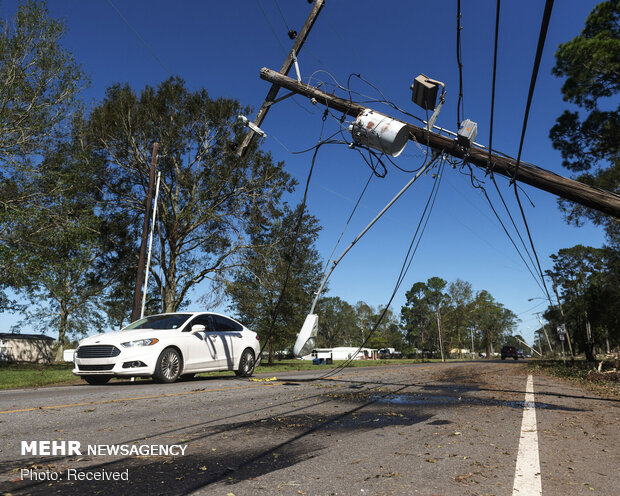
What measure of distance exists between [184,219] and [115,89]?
820 centimetres

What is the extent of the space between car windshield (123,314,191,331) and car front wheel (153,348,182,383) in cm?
68

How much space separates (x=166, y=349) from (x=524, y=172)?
Result: 8.26 metres

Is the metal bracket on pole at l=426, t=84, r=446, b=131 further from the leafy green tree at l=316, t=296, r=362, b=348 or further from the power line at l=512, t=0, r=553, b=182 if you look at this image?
the leafy green tree at l=316, t=296, r=362, b=348

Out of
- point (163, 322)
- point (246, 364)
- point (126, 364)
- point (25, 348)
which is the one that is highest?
point (163, 322)

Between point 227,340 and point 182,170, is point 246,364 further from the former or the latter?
point 182,170

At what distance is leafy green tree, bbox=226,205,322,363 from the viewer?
25.3 meters

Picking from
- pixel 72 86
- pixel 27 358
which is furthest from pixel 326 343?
pixel 72 86

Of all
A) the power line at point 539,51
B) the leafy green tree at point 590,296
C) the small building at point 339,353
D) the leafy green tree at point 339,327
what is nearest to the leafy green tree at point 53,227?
the power line at point 539,51

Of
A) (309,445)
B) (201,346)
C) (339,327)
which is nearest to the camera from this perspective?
(309,445)

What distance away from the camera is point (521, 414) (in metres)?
6.21

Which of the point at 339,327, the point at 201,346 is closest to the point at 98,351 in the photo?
the point at 201,346

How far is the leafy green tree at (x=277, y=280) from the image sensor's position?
25328mm

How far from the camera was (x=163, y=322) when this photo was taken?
35.0 ft

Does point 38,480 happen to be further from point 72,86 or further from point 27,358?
point 27,358
